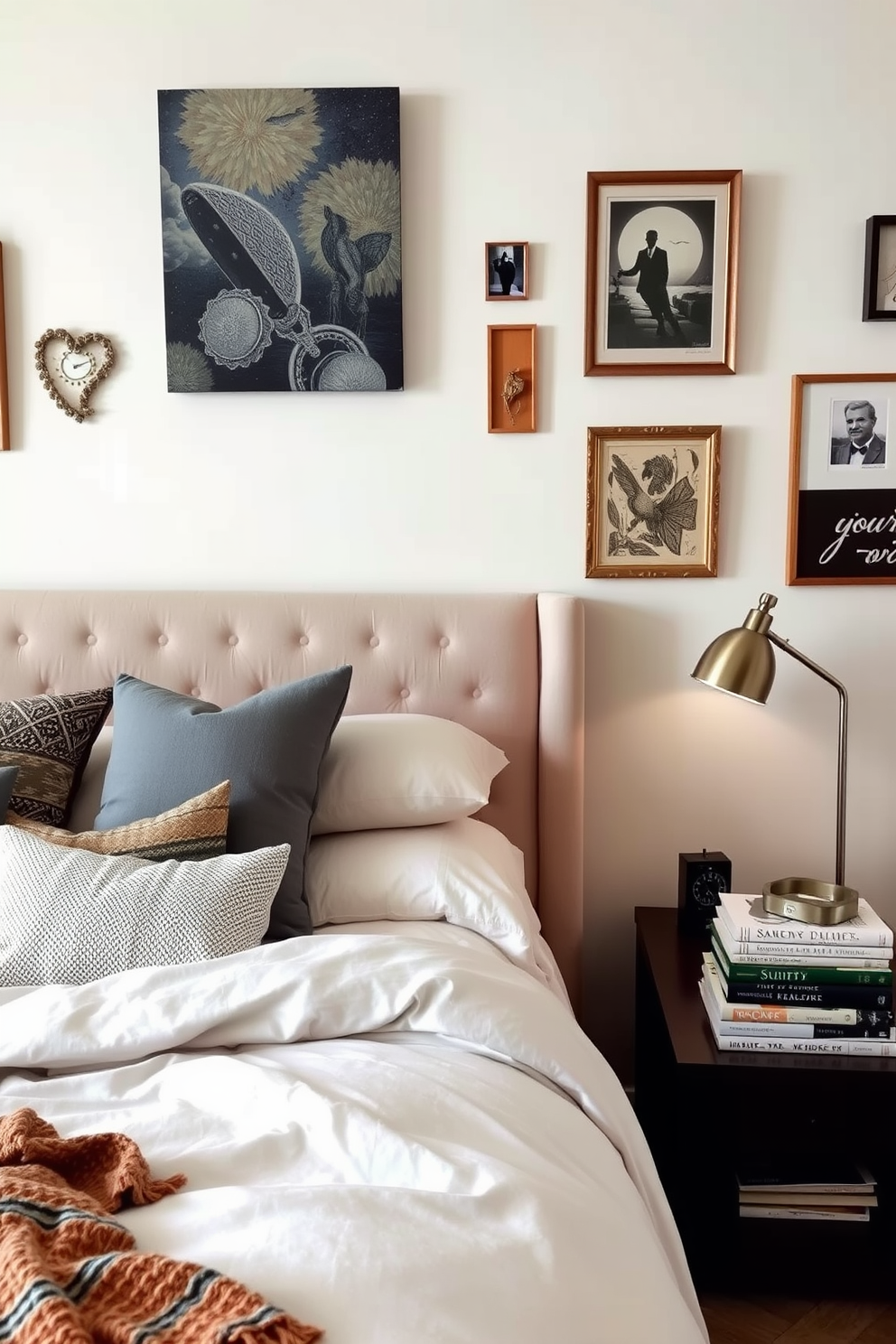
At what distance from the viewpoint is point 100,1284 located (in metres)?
0.77

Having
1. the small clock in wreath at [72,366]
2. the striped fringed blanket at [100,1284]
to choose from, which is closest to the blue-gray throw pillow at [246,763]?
the striped fringed blanket at [100,1284]

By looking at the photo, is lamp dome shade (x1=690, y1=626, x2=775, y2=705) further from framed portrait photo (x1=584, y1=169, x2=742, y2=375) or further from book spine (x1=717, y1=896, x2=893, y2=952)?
framed portrait photo (x1=584, y1=169, x2=742, y2=375)

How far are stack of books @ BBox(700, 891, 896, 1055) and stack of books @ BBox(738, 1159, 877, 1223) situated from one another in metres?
0.26

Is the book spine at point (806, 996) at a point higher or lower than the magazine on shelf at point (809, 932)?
lower

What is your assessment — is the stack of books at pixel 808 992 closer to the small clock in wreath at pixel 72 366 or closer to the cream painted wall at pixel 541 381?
the cream painted wall at pixel 541 381

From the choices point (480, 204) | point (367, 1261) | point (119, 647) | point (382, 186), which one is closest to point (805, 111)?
point (480, 204)

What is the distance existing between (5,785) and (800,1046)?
1.33 metres

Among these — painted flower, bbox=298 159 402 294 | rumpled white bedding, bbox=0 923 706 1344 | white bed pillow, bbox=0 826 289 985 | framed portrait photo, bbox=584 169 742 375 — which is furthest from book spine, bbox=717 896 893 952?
painted flower, bbox=298 159 402 294

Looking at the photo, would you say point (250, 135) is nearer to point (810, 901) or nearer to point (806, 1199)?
point (810, 901)

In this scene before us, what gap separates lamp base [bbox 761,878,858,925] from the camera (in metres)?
1.64

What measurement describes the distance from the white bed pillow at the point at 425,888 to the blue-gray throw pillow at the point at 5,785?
1.62ft

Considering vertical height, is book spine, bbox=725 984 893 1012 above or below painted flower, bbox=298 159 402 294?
below

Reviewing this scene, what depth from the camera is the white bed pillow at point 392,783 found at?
1.77 meters

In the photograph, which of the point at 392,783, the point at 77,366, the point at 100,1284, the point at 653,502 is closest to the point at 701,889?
the point at 392,783
